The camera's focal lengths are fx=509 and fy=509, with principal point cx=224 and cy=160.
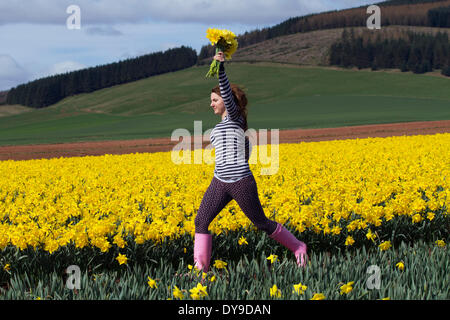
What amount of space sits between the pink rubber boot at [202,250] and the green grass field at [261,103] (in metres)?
40.6

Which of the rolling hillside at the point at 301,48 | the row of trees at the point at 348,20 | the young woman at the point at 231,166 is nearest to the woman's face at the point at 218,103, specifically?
the young woman at the point at 231,166

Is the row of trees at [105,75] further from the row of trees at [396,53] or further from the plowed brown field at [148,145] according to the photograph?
the plowed brown field at [148,145]

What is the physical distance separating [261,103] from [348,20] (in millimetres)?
82425

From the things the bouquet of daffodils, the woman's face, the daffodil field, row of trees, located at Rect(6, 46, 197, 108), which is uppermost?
row of trees, located at Rect(6, 46, 197, 108)

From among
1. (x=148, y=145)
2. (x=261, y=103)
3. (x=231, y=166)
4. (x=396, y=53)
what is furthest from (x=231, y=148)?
(x=396, y=53)

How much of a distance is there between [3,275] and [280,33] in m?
143

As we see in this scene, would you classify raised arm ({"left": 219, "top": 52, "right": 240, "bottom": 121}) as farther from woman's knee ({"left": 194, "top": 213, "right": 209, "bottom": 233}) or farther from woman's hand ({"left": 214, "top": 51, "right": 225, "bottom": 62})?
woman's knee ({"left": 194, "top": 213, "right": 209, "bottom": 233})

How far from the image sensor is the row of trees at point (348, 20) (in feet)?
458

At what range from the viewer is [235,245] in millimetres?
6609

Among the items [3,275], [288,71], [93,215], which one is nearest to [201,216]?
[3,275]

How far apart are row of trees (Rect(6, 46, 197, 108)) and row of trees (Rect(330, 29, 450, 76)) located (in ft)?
133

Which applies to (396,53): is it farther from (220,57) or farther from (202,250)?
(220,57)

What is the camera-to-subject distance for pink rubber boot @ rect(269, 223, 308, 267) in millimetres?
5887

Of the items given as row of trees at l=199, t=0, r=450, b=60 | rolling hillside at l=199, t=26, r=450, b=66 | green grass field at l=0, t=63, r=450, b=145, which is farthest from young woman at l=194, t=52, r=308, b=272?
row of trees at l=199, t=0, r=450, b=60
